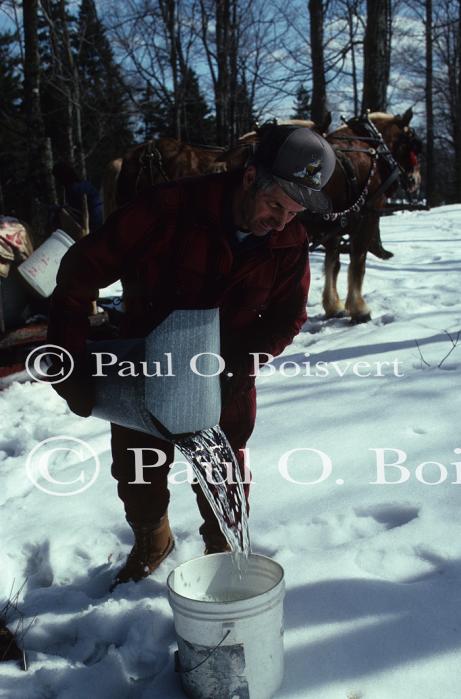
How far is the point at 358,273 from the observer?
593 cm

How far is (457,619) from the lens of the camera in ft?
6.73

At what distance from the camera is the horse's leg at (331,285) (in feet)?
20.1

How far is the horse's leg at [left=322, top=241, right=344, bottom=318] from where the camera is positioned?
20.1 ft

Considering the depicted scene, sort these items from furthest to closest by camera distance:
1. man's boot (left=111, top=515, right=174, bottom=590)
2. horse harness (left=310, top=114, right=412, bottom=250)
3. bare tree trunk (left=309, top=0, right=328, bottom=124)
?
1. bare tree trunk (left=309, top=0, right=328, bottom=124)
2. horse harness (left=310, top=114, right=412, bottom=250)
3. man's boot (left=111, top=515, right=174, bottom=590)

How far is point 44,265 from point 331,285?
260cm

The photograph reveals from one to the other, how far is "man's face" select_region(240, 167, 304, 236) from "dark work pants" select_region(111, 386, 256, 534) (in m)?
0.66

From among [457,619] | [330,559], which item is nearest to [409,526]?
[330,559]

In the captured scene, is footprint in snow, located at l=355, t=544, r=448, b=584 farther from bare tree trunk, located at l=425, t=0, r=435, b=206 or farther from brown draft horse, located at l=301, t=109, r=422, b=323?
bare tree trunk, located at l=425, t=0, r=435, b=206

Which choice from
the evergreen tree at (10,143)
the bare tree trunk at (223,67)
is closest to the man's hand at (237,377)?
the bare tree trunk at (223,67)

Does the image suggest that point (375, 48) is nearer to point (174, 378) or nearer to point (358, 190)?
point (358, 190)

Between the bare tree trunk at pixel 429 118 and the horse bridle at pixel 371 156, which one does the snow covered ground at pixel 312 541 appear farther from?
the bare tree trunk at pixel 429 118

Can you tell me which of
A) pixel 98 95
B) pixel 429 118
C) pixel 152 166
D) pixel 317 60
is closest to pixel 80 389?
pixel 152 166

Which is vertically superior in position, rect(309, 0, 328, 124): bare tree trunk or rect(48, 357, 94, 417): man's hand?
rect(309, 0, 328, 124): bare tree trunk

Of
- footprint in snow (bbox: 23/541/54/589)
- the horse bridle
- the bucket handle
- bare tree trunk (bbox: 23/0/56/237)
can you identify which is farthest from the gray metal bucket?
bare tree trunk (bbox: 23/0/56/237)
